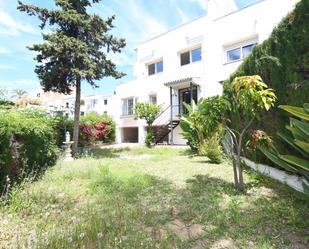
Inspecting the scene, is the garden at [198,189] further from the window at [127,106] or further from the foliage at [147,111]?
the window at [127,106]

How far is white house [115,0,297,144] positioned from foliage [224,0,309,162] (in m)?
7.95

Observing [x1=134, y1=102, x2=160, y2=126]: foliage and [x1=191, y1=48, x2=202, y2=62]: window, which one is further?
[x1=191, y1=48, x2=202, y2=62]: window

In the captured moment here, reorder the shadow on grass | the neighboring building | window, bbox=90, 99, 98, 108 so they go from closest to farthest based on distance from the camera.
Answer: the shadow on grass < the neighboring building < window, bbox=90, 99, 98, 108

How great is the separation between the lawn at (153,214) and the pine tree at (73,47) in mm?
7154

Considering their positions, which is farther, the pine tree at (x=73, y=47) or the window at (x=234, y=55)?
the window at (x=234, y=55)

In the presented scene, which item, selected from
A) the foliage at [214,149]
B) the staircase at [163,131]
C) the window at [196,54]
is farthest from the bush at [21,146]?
the window at [196,54]

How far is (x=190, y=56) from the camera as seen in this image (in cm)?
2009

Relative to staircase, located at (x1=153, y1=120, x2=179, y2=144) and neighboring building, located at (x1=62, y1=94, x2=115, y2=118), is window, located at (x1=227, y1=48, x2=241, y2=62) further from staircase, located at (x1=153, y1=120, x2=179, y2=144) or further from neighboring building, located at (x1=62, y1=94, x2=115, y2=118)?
neighboring building, located at (x1=62, y1=94, x2=115, y2=118)

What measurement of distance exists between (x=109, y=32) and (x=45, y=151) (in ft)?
26.6

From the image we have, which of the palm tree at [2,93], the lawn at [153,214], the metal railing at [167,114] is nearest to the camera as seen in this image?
the lawn at [153,214]

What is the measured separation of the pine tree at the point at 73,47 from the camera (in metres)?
12.7

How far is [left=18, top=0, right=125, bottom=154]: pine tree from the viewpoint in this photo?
12709 mm

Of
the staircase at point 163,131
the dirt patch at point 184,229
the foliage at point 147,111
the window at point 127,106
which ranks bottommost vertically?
the dirt patch at point 184,229

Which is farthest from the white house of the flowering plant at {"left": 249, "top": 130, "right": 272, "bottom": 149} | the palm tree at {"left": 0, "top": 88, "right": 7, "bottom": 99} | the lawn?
the lawn
